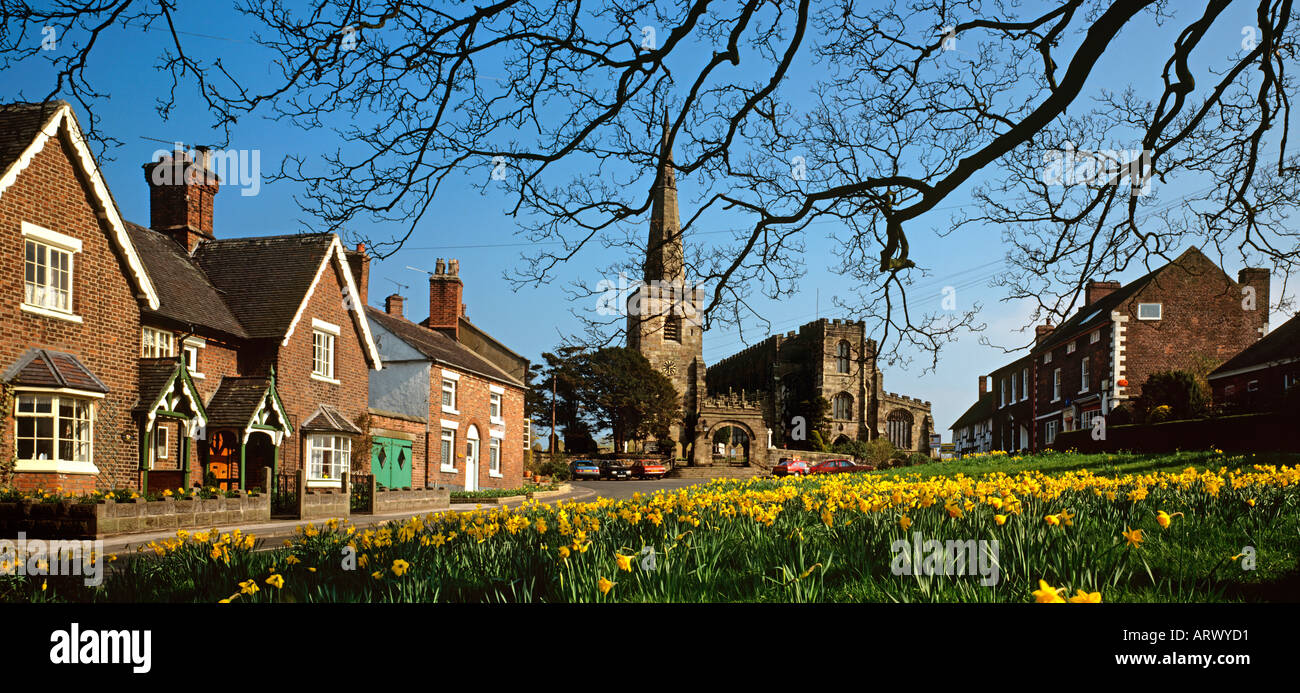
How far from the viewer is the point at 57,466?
757 inches

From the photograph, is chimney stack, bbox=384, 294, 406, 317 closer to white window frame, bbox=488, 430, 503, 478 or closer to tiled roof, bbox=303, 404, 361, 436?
white window frame, bbox=488, 430, 503, 478

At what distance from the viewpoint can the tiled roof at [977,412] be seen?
80194 millimetres

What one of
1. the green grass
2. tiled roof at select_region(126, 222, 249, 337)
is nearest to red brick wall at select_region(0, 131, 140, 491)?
tiled roof at select_region(126, 222, 249, 337)

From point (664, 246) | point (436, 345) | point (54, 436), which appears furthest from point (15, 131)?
point (436, 345)

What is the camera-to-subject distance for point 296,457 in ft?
91.6

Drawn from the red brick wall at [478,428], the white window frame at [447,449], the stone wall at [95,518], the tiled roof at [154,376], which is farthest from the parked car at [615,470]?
the stone wall at [95,518]

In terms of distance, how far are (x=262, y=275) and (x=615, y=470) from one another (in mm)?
32578

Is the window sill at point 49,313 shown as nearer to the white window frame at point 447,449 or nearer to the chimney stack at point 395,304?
the white window frame at point 447,449

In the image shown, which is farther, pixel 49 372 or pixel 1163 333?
pixel 1163 333

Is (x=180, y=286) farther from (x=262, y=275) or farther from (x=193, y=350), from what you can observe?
(x=262, y=275)

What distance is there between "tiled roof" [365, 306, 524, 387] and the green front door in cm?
395

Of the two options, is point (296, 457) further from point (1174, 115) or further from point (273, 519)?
point (1174, 115)
